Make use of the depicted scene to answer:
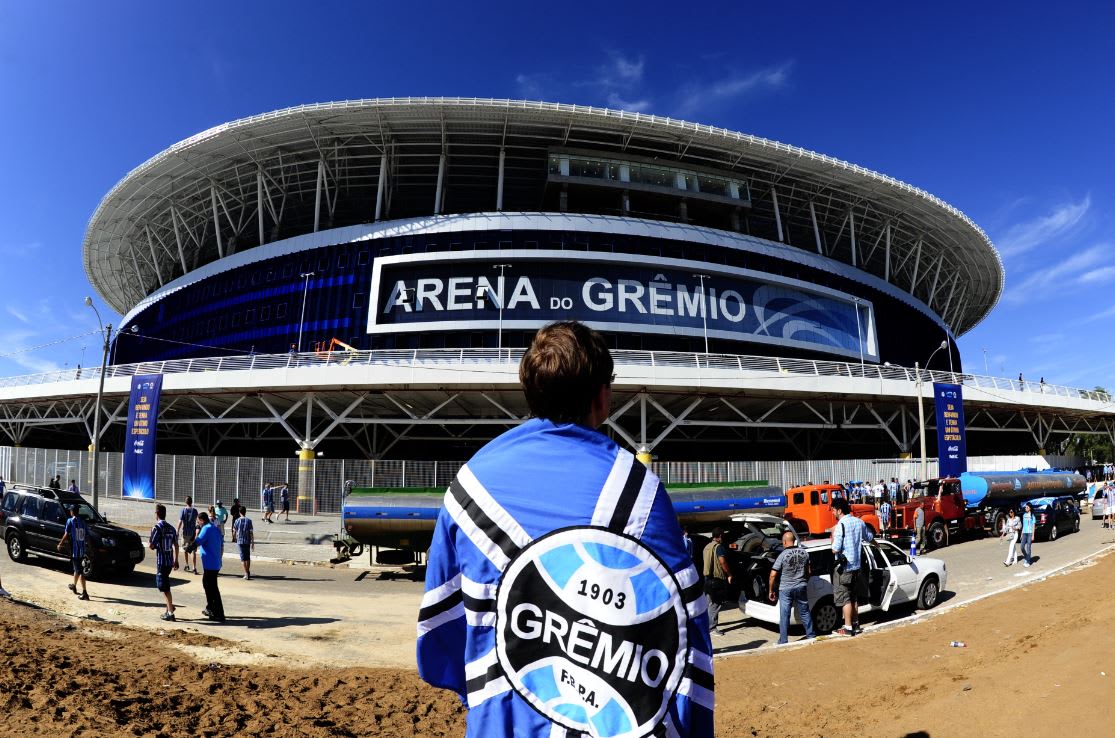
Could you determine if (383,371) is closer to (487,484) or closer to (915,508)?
(915,508)

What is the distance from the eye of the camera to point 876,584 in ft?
39.2

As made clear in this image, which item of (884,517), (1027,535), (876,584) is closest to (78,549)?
(876,584)

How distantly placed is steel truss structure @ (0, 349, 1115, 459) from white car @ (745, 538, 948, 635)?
1179cm

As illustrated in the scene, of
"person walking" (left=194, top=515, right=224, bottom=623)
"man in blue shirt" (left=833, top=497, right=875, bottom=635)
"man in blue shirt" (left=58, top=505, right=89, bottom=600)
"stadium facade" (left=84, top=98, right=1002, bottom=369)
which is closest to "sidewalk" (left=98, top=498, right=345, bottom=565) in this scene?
"man in blue shirt" (left=58, top=505, right=89, bottom=600)

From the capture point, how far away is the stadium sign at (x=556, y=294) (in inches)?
1684

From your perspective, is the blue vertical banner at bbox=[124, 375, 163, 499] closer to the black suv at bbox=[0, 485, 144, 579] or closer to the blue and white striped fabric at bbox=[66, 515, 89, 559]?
the black suv at bbox=[0, 485, 144, 579]

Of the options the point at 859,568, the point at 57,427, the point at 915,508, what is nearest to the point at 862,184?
the point at 915,508

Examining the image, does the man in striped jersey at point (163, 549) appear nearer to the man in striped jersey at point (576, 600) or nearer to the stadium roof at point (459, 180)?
the man in striped jersey at point (576, 600)

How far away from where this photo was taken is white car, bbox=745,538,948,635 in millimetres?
11062

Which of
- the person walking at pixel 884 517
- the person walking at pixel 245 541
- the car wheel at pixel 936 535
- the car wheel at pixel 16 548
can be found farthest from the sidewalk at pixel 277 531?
the car wheel at pixel 936 535

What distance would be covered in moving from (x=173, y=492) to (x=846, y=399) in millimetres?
34730

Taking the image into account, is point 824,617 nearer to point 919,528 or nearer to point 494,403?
point 919,528

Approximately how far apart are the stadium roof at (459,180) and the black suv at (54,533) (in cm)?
3331

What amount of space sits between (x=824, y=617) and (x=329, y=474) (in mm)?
23043
